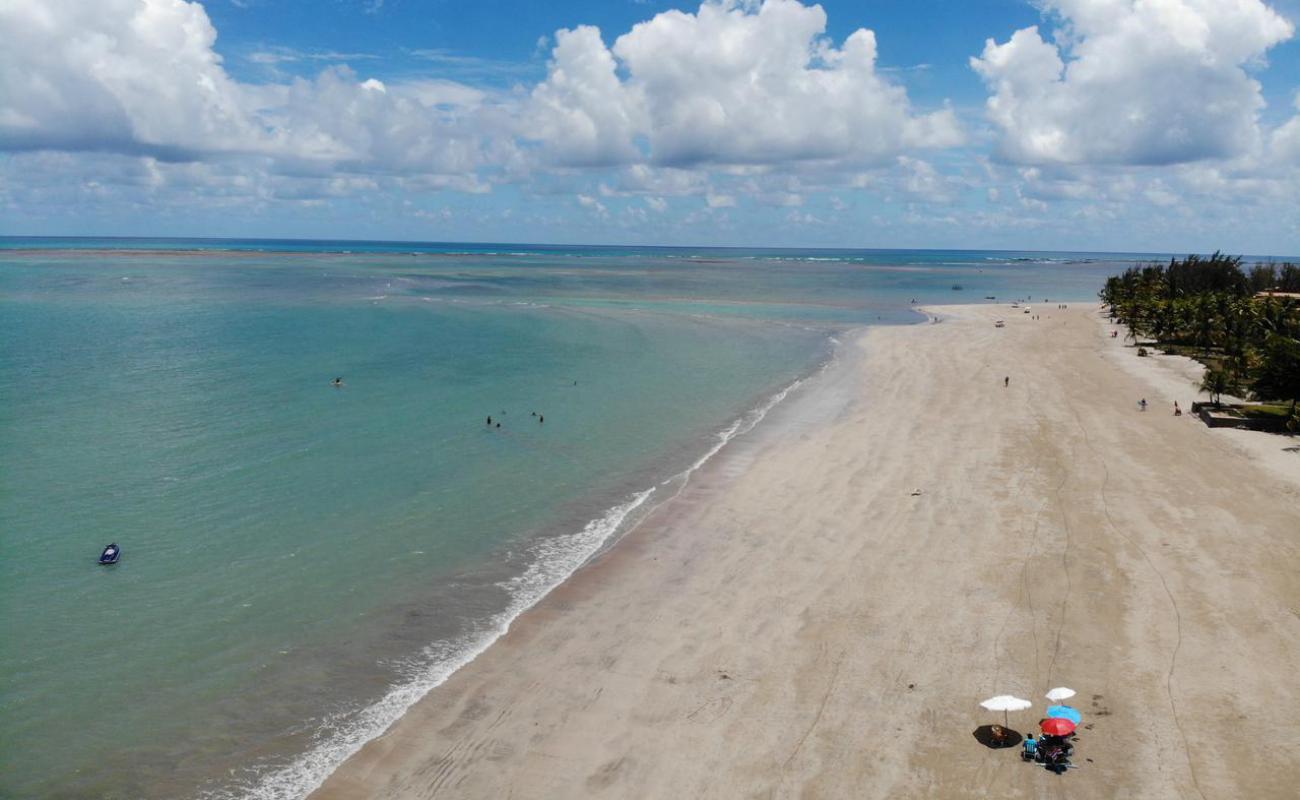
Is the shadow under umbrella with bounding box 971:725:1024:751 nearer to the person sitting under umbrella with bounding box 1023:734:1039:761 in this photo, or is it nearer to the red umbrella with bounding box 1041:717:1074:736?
the person sitting under umbrella with bounding box 1023:734:1039:761

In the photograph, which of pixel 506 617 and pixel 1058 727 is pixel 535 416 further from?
pixel 1058 727

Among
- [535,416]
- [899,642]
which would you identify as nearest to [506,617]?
[899,642]

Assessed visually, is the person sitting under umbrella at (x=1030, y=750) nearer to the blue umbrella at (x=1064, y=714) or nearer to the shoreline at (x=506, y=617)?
the blue umbrella at (x=1064, y=714)

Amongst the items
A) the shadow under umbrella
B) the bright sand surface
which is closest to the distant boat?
the bright sand surface

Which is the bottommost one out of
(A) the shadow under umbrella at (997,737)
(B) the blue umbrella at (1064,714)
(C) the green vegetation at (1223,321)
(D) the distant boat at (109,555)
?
(A) the shadow under umbrella at (997,737)

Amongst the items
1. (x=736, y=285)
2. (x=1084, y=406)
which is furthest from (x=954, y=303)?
(x=1084, y=406)

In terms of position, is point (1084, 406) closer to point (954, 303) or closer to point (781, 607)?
point (781, 607)

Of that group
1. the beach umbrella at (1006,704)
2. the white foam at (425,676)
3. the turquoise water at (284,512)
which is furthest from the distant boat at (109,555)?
the beach umbrella at (1006,704)

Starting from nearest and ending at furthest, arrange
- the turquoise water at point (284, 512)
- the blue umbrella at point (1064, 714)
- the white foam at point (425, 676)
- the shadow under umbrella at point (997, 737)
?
the white foam at point (425, 676), the blue umbrella at point (1064, 714), the shadow under umbrella at point (997, 737), the turquoise water at point (284, 512)

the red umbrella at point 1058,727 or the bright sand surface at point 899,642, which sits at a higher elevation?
the red umbrella at point 1058,727
